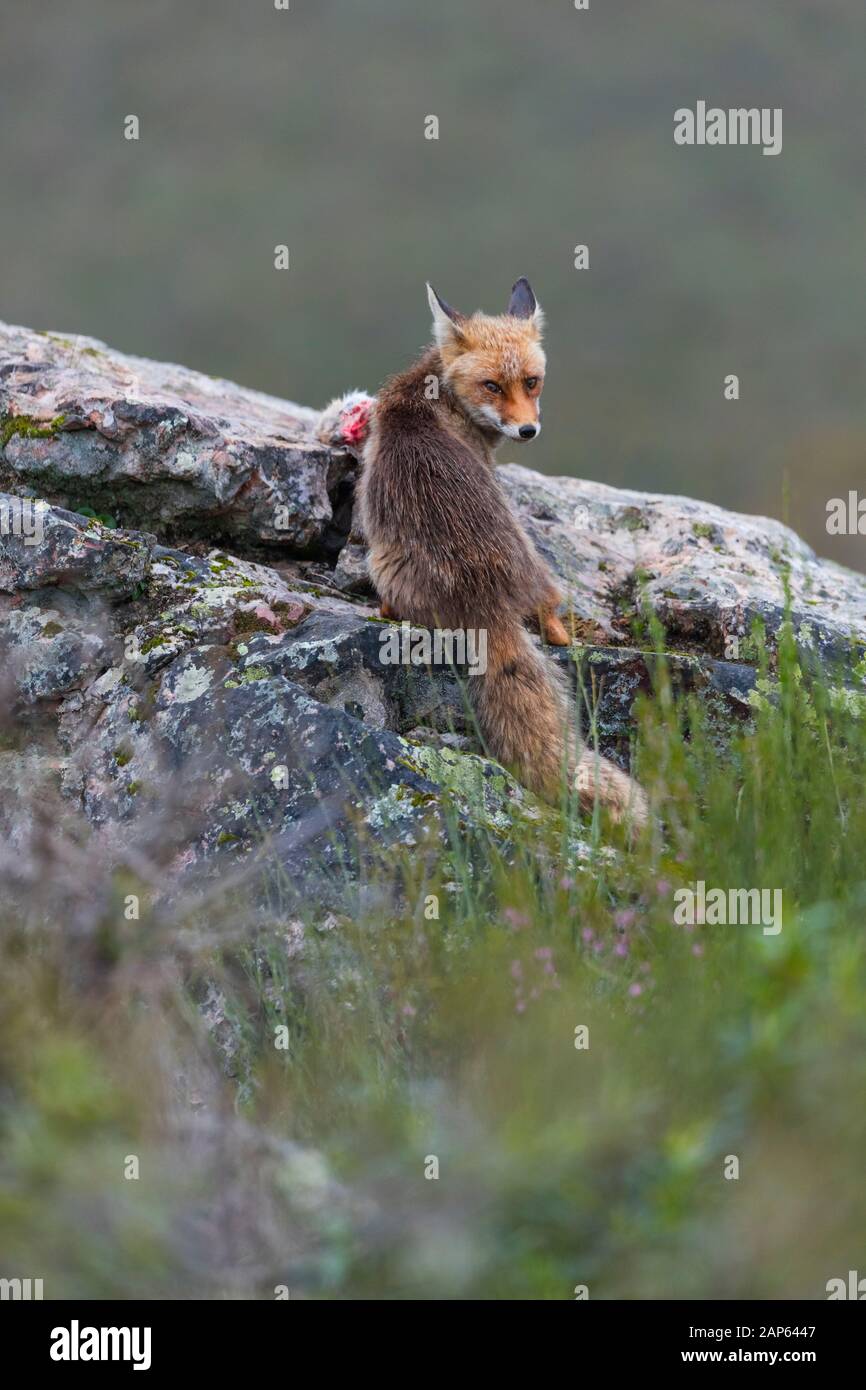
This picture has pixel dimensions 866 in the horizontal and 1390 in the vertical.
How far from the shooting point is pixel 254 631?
18.9 feet

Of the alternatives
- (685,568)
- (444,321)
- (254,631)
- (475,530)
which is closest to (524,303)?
(444,321)

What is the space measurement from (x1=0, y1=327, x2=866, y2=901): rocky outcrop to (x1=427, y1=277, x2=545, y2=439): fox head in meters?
0.61

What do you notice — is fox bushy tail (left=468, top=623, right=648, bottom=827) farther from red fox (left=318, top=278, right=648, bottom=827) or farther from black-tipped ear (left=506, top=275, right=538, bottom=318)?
black-tipped ear (left=506, top=275, right=538, bottom=318)

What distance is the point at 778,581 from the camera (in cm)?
727

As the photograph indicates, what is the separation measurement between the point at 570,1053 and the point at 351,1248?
728 millimetres

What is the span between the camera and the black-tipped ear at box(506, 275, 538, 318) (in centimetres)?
789

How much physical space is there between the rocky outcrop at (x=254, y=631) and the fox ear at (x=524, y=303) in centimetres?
106

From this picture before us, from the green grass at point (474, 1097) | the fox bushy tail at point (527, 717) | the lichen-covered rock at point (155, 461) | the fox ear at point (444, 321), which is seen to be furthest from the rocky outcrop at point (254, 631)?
the fox ear at point (444, 321)

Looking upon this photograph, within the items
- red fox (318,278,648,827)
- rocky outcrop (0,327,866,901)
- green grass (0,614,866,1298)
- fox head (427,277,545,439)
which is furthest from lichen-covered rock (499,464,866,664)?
green grass (0,614,866,1298)

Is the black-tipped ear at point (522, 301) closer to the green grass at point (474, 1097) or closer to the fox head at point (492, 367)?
the fox head at point (492, 367)

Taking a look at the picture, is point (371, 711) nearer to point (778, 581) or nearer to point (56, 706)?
point (56, 706)

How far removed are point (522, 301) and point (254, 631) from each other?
335 cm

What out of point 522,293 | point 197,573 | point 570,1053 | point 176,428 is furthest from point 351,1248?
point 522,293

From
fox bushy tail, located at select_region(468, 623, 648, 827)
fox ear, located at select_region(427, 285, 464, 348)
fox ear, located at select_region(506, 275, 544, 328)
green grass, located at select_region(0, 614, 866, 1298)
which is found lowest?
green grass, located at select_region(0, 614, 866, 1298)
